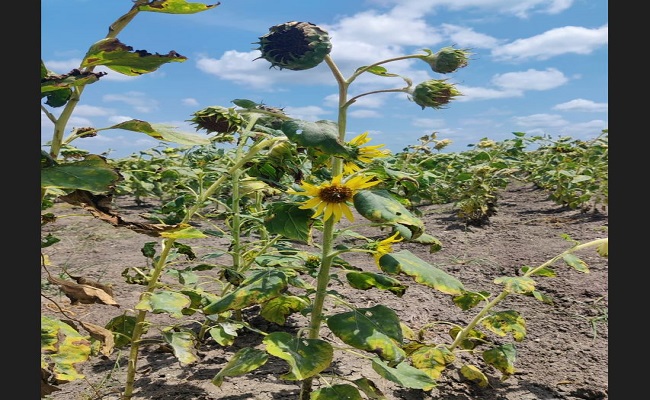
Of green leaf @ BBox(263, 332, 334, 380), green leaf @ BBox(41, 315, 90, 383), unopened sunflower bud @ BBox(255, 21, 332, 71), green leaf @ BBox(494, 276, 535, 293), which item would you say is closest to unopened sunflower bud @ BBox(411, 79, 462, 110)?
unopened sunflower bud @ BBox(255, 21, 332, 71)

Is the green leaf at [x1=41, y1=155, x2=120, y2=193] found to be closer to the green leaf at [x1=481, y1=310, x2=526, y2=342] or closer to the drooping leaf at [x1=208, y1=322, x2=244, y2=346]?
the drooping leaf at [x1=208, y1=322, x2=244, y2=346]

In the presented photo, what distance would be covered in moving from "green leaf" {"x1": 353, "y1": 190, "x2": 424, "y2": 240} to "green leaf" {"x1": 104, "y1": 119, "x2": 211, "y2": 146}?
1.66ft

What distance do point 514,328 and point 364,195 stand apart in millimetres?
996

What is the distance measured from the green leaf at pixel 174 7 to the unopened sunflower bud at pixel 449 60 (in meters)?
0.96

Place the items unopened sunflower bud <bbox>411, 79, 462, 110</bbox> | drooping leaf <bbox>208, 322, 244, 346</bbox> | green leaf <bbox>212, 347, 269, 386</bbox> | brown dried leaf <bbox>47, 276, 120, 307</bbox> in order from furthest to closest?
drooping leaf <bbox>208, 322, 244, 346</bbox> → unopened sunflower bud <bbox>411, 79, 462, 110</bbox> → green leaf <bbox>212, 347, 269, 386</bbox> → brown dried leaf <bbox>47, 276, 120, 307</bbox>

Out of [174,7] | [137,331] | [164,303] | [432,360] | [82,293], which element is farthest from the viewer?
[432,360]

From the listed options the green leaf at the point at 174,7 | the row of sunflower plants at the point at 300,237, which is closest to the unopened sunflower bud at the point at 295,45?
the row of sunflower plants at the point at 300,237

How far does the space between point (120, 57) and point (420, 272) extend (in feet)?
3.04

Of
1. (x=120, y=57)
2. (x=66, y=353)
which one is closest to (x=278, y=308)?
(x=66, y=353)

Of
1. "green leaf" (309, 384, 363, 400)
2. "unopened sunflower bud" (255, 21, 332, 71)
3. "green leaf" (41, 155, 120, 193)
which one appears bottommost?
"green leaf" (309, 384, 363, 400)

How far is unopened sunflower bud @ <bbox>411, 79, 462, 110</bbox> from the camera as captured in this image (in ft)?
5.59

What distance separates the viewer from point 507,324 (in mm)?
2158

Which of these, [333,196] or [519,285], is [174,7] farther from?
[519,285]

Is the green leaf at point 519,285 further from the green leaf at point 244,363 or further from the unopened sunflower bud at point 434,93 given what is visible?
the green leaf at point 244,363
